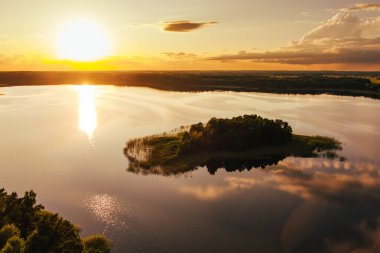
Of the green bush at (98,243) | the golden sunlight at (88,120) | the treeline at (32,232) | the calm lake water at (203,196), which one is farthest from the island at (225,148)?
the treeline at (32,232)

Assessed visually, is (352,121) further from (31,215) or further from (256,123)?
(31,215)

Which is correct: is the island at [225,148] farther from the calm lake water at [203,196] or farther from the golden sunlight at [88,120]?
the golden sunlight at [88,120]

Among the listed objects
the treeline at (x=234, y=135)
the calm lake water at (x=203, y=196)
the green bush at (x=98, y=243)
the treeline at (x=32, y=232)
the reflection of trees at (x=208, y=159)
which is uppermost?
the treeline at (x=234, y=135)

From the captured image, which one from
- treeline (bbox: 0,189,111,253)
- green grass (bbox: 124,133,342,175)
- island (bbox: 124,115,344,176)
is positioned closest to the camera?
treeline (bbox: 0,189,111,253)

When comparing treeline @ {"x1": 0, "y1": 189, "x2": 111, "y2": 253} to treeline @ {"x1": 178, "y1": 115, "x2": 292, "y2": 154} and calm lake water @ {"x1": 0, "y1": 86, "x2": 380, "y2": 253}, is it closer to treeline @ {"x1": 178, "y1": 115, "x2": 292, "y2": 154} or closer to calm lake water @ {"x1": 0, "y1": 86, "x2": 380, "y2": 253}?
calm lake water @ {"x1": 0, "y1": 86, "x2": 380, "y2": 253}

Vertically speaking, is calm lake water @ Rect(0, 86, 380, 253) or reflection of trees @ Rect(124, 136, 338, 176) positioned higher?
reflection of trees @ Rect(124, 136, 338, 176)

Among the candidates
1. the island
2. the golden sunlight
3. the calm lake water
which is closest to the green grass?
the island
